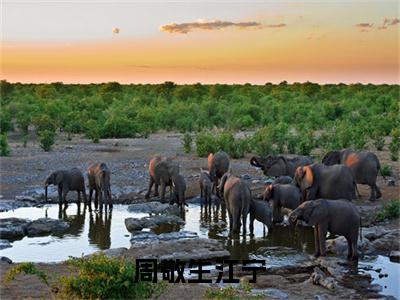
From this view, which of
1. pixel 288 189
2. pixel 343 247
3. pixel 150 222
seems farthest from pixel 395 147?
pixel 343 247

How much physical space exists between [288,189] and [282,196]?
0.69 feet

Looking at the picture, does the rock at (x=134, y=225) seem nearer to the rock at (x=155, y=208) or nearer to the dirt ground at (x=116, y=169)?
the rock at (x=155, y=208)

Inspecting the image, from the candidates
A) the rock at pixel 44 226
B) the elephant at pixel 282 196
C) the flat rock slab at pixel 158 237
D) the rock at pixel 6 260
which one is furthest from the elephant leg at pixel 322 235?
the rock at pixel 44 226

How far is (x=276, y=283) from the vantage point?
996 centimetres

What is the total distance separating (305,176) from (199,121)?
26879 millimetres

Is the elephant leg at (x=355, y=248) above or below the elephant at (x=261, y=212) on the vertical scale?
below

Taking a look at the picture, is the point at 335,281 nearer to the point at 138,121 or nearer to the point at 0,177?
the point at 0,177

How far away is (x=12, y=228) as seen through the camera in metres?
13.7

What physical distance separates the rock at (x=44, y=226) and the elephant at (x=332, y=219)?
543 centimetres

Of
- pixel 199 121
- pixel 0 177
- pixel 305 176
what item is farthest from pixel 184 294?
pixel 199 121

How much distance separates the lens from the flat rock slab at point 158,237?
12758mm

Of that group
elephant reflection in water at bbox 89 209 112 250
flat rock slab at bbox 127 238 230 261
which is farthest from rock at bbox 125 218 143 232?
flat rock slab at bbox 127 238 230 261

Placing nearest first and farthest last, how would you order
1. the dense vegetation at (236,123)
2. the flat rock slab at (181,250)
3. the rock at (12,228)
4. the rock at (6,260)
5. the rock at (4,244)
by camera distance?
the rock at (6,260), the flat rock slab at (181,250), the rock at (4,244), the rock at (12,228), the dense vegetation at (236,123)

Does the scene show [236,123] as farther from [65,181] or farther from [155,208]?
[155,208]
